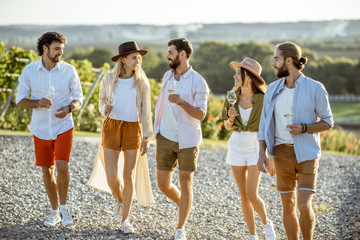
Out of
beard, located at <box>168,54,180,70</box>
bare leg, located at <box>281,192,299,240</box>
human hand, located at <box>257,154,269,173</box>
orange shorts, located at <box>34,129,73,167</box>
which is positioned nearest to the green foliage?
orange shorts, located at <box>34,129,73,167</box>

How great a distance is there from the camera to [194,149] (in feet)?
16.7

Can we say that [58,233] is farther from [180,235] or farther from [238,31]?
[238,31]

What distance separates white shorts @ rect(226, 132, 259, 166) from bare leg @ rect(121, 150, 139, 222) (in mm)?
1034

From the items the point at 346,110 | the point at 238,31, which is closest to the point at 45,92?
the point at 346,110

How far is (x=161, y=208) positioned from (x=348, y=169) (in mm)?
6133

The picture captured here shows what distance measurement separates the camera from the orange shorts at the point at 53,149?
5.37m

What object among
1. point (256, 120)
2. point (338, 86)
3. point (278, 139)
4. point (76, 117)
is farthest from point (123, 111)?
point (338, 86)

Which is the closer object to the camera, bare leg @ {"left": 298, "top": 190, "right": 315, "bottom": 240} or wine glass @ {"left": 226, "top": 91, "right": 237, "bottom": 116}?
bare leg @ {"left": 298, "top": 190, "right": 315, "bottom": 240}

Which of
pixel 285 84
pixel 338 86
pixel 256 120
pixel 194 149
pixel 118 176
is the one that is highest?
pixel 285 84

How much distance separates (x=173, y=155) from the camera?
520 cm

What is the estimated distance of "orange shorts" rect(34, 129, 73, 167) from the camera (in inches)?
211

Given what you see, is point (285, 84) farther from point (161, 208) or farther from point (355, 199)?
point (355, 199)

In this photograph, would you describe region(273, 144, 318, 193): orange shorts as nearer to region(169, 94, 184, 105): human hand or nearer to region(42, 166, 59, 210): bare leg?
region(169, 94, 184, 105): human hand

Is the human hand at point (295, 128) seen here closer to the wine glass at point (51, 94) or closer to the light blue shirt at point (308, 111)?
the light blue shirt at point (308, 111)
